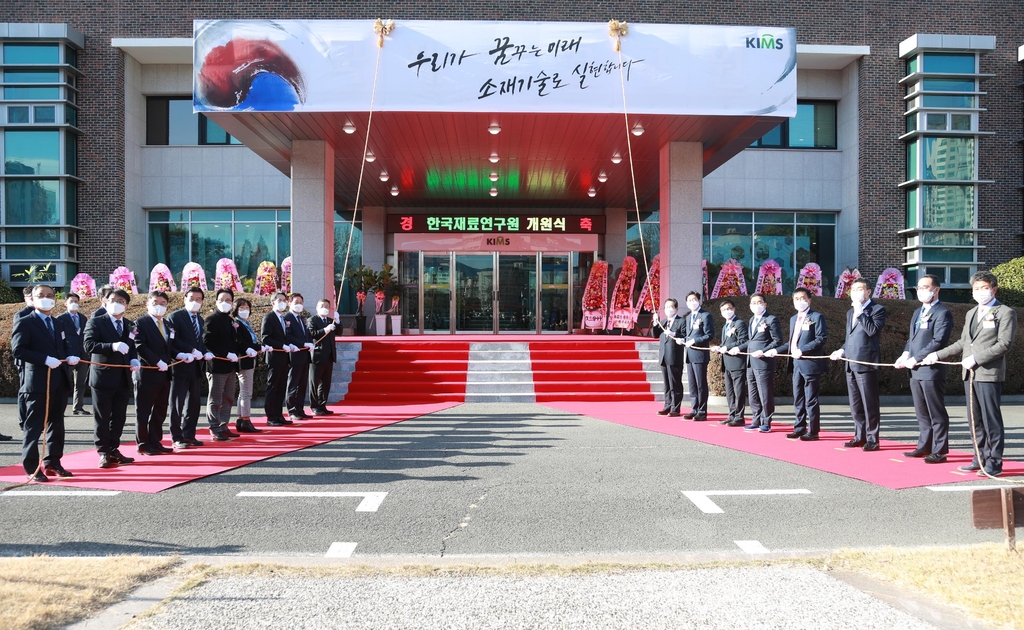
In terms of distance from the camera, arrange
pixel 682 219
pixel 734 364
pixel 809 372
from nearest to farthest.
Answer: pixel 809 372 → pixel 734 364 → pixel 682 219

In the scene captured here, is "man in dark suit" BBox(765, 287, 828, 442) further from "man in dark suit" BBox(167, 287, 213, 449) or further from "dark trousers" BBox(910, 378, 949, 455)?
"man in dark suit" BBox(167, 287, 213, 449)

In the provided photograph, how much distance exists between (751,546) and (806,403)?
16.0 ft

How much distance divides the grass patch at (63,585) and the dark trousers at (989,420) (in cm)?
683

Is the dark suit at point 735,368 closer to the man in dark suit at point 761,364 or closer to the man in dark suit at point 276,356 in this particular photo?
the man in dark suit at point 761,364

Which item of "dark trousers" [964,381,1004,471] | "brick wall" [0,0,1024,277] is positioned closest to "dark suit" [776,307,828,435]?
"dark trousers" [964,381,1004,471]

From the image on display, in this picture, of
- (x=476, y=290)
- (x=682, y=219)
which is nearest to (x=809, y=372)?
(x=682, y=219)

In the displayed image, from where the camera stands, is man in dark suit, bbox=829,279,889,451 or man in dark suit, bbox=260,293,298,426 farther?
man in dark suit, bbox=260,293,298,426

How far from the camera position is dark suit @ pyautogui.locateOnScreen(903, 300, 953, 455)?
289 inches

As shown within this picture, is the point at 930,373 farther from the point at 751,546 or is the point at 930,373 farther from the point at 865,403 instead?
the point at 751,546

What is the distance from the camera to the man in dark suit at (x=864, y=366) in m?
8.11

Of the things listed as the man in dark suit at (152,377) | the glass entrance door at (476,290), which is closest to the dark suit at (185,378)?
the man in dark suit at (152,377)

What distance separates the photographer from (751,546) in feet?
15.1

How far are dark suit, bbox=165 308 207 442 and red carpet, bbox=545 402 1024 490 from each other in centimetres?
559

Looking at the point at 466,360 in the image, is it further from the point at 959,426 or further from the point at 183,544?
the point at 183,544
